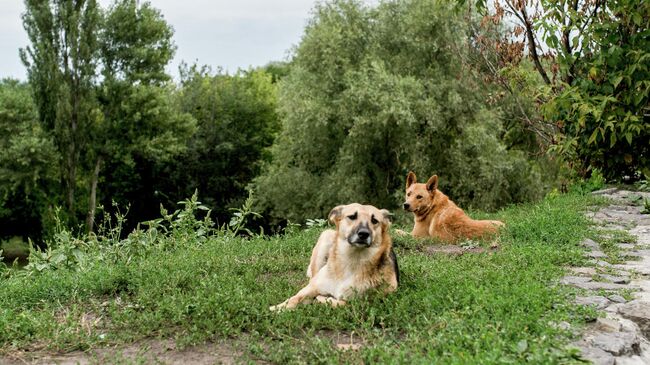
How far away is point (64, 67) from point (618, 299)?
3350 cm

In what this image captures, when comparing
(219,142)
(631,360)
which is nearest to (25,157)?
(219,142)

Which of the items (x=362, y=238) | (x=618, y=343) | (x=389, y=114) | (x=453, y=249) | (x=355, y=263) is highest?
(x=389, y=114)

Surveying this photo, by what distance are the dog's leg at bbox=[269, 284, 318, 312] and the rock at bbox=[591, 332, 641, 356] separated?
7.92 feet

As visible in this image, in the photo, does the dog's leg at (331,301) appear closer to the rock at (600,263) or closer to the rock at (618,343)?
the rock at (618,343)

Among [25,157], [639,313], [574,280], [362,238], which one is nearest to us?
[639,313]

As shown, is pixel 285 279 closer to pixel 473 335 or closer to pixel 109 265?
pixel 109 265

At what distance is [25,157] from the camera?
34.0 m

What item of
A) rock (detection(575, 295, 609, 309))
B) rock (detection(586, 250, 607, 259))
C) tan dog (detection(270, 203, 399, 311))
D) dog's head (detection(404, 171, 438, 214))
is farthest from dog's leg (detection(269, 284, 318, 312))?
dog's head (detection(404, 171, 438, 214))

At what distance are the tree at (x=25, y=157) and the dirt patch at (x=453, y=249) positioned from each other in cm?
2915

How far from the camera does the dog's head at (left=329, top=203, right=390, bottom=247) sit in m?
5.67

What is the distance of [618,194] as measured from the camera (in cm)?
1252

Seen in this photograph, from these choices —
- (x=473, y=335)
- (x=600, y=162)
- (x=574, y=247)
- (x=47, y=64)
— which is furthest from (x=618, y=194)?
(x=47, y=64)

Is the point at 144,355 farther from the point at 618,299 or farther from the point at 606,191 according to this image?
the point at 606,191

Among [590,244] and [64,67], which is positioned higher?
[64,67]
